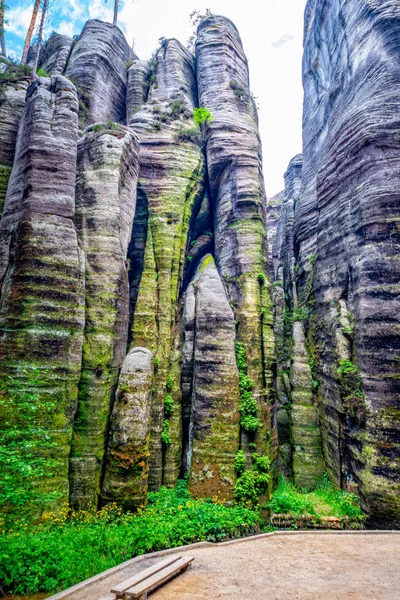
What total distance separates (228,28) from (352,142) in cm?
1590

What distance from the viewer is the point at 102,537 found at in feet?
25.5

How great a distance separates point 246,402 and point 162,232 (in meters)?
8.96

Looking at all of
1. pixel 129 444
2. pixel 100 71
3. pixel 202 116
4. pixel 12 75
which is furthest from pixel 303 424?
pixel 100 71

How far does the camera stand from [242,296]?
15.6 metres

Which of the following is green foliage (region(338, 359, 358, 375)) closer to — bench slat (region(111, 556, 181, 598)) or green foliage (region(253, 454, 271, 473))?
green foliage (region(253, 454, 271, 473))

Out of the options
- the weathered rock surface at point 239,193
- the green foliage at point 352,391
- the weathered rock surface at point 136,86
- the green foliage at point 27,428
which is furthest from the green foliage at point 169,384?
the weathered rock surface at point 136,86

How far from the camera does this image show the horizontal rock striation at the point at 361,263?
414 inches

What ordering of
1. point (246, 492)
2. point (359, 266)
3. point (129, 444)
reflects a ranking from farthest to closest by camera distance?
1. point (359, 266)
2. point (246, 492)
3. point (129, 444)

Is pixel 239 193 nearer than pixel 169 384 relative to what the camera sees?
No

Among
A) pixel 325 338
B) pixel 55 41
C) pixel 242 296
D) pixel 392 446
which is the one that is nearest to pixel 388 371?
pixel 392 446

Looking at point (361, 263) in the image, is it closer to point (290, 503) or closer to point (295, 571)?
point (290, 503)

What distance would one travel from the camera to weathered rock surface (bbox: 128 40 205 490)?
13.6 m

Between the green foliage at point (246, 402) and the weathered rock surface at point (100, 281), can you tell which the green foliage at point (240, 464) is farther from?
the weathered rock surface at point (100, 281)

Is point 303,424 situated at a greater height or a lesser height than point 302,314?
lesser
